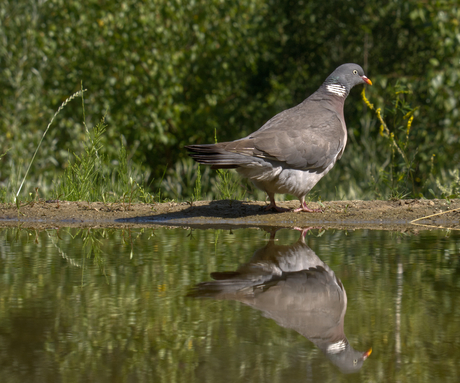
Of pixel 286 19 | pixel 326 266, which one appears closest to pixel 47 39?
pixel 286 19

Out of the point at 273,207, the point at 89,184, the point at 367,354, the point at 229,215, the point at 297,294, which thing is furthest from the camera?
the point at 89,184

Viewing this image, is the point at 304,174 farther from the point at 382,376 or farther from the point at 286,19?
the point at 286,19

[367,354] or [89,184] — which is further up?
[89,184]

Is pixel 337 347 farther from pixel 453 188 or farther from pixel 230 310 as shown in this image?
pixel 453 188

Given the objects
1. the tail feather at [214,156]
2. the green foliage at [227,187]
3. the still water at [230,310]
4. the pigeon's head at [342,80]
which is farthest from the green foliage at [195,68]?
the still water at [230,310]

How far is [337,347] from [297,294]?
808 mm

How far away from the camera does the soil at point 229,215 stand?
5637 mm

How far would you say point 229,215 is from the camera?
6.05 m

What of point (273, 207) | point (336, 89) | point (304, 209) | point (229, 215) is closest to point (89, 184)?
point (229, 215)

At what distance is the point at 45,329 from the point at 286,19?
10.5 meters

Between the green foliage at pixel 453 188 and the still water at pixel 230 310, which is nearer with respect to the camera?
the still water at pixel 230 310

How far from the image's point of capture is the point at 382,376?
2146 mm

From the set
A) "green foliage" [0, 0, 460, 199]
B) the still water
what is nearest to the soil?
the still water

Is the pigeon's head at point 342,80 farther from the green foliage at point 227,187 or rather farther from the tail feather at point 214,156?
the tail feather at point 214,156
